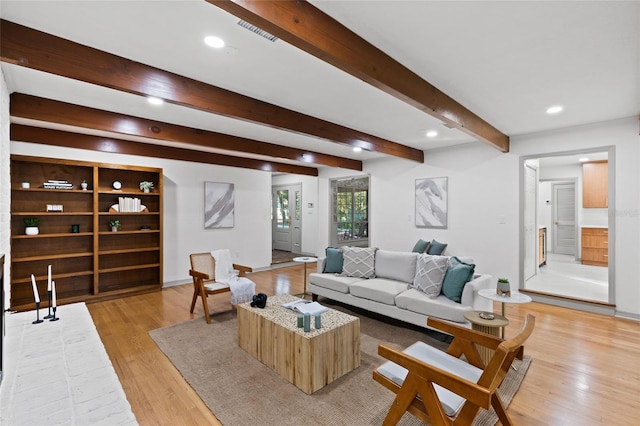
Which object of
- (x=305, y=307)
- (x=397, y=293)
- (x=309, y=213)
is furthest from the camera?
(x=309, y=213)

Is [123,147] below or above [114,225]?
above

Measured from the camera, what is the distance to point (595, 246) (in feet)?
22.8

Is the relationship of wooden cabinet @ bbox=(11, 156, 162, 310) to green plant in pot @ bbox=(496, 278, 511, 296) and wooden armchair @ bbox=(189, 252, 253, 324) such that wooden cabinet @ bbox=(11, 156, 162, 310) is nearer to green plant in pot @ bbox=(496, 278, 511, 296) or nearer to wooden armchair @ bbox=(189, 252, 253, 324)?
wooden armchair @ bbox=(189, 252, 253, 324)

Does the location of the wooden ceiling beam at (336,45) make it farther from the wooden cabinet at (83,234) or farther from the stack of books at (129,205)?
the stack of books at (129,205)

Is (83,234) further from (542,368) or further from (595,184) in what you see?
(595,184)

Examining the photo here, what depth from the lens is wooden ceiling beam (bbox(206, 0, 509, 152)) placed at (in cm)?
149

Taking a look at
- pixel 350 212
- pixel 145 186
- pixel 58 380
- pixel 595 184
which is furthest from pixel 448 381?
pixel 595 184

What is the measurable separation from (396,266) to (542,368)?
1.77 meters

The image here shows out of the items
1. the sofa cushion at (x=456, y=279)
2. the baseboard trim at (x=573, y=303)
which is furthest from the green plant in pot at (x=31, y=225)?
the baseboard trim at (x=573, y=303)

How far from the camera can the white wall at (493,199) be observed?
3.81 meters

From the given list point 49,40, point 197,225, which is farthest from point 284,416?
Result: point 197,225

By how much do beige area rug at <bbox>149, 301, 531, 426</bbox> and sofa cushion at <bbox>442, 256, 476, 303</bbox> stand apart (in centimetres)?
49

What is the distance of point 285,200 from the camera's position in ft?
31.3

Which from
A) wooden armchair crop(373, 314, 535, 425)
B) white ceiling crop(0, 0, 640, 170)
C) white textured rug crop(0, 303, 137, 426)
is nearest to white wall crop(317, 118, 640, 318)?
white ceiling crop(0, 0, 640, 170)
